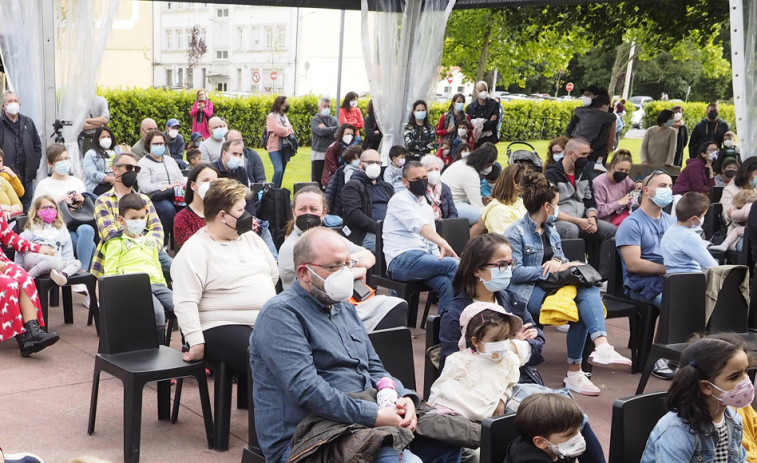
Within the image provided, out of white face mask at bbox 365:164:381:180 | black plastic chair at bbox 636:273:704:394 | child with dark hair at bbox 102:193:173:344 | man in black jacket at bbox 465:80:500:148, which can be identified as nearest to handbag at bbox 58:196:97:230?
child with dark hair at bbox 102:193:173:344

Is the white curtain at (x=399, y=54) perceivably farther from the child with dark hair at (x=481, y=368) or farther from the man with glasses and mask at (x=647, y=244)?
the child with dark hair at (x=481, y=368)

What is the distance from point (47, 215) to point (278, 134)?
25.9 ft

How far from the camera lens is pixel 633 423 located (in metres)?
3.57

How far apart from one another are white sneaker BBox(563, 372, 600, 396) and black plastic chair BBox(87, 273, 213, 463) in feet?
8.33

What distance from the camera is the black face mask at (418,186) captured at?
7.22 m

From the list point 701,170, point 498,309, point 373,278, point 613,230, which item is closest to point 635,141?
point 701,170

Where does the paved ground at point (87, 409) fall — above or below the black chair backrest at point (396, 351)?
below

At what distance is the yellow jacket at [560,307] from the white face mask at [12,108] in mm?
6285

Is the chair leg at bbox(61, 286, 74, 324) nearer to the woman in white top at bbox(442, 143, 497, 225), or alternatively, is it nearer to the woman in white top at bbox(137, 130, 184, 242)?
the woman in white top at bbox(137, 130, 184, 242)

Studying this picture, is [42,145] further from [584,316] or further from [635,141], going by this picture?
[635,141]

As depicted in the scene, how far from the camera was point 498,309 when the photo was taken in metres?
4.31

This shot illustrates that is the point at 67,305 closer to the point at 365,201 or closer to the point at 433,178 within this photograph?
the point at 365,201

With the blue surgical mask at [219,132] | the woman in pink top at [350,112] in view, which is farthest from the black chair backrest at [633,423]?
the woman in pink top at [350,112]

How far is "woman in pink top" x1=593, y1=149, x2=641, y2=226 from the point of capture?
882 centimetres
